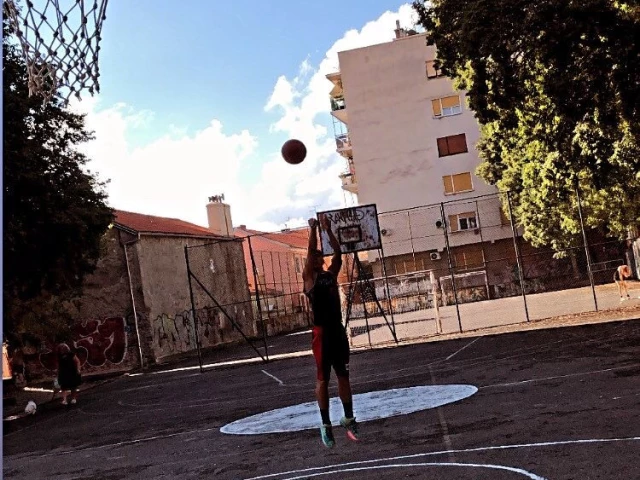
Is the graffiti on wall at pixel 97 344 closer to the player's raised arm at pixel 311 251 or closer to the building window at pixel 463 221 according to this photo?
the building window at pixel 463 221

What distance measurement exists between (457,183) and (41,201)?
3122cm

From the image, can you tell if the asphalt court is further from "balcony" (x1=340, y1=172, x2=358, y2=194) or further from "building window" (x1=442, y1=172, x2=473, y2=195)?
"balcony" (x1=340, y1=172, x2=358, y2=194)

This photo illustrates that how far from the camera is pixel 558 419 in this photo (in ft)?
26.1

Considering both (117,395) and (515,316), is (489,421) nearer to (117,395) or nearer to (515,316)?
(117,395)

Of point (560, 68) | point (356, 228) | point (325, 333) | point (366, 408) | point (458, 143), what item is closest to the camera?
point (325, 333)

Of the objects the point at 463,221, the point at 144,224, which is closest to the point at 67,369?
the point at 144,224

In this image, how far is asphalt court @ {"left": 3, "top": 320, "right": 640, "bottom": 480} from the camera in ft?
22.0

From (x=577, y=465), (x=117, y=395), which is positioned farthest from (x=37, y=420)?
(x=577, y=465)

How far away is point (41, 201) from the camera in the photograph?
19.8 meters

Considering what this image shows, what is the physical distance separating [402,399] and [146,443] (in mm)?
3953

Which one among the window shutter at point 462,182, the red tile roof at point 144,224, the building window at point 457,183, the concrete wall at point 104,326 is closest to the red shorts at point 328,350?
the concrete wall at point 104,326

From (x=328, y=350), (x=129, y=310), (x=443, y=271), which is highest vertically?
(x=129, y=310)

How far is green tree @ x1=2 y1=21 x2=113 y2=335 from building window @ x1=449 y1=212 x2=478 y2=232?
88.0ft

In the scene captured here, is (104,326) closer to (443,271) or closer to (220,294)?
(220,294)
